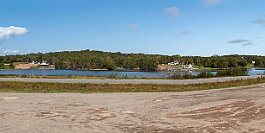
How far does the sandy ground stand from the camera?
1264 cm

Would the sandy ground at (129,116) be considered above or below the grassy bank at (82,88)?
below

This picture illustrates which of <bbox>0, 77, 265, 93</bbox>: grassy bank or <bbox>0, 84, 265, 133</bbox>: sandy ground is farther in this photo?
<bbox>0, 77, 265, 93</bbox>: grassy bank

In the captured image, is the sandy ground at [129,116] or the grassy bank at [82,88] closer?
the sandy ground at [129,116]

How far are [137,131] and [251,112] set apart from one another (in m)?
6.53

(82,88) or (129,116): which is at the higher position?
(82,88)

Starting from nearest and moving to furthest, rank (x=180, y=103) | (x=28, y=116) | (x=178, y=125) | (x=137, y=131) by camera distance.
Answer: (x=137, y=131), (x=178, y=125), (x=28, y=116), (x=180, y=103)

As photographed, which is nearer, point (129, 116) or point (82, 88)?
point (129, 116)

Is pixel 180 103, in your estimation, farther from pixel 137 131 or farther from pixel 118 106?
pixel 137 131

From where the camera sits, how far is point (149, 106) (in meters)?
18.6

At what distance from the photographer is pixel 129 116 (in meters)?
15.4

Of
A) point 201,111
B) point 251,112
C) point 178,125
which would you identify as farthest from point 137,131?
point 251,112

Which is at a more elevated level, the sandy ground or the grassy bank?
the grassy bank

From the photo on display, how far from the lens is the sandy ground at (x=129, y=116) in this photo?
1264cm

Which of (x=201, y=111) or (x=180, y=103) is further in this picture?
(x=180, y=103)
